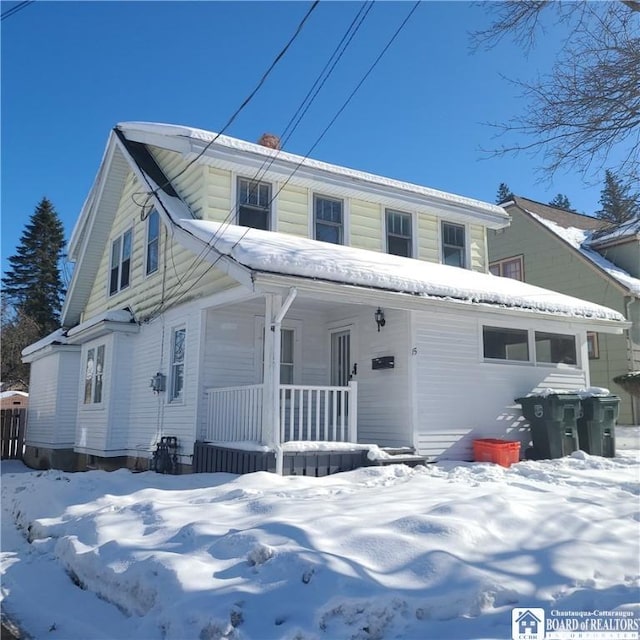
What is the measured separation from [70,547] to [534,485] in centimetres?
508

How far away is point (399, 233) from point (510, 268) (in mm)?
9450

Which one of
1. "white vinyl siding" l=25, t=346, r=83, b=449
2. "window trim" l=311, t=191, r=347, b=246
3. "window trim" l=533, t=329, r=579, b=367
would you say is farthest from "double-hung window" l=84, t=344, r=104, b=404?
"window trim" l=533, t=329, r=579, b=367

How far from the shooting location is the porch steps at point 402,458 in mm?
8773

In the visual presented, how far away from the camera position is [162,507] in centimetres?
622

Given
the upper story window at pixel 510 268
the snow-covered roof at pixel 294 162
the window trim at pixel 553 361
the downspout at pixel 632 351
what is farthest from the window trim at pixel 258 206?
the upper story window at pixel 510 268

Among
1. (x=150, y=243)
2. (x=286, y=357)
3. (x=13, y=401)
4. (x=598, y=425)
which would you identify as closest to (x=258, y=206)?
(x=150, y=243)

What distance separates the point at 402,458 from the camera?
9.02 meters

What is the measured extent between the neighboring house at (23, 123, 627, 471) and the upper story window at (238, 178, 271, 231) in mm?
39

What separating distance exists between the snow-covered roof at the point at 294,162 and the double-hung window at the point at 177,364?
3306 millimetres

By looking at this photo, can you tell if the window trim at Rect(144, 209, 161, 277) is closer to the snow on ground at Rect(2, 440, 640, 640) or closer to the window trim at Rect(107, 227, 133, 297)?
the window trim at Rect(107, 227, 133, 297)

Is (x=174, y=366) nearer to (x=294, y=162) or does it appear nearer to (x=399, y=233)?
(x=294, y=162)

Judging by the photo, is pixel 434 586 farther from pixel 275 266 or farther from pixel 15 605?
pixel 275 266

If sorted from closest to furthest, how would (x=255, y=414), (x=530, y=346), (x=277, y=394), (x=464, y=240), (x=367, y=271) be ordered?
(x=277, y=394)
(x=255, y=414)
(x=367, y=271)
(x=530, y=346)
(x=464, y=240)

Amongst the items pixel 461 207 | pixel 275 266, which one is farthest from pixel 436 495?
pixel 461 207
